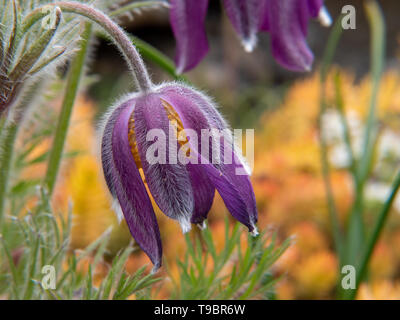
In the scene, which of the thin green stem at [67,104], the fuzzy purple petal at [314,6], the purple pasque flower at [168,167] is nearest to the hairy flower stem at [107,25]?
the purple pasque flower at [168,167]

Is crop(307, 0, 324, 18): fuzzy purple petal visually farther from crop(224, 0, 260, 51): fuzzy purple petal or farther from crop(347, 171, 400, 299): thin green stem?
crop(347, 171, 400, 299): thin green stem

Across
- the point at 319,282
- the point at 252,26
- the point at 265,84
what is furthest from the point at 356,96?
the point at 252,26

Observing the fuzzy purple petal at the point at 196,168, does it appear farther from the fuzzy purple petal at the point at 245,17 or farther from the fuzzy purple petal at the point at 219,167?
the fuzzy purple petal at the point at 245,17

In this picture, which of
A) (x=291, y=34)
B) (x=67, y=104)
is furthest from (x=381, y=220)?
(x=67, y=104)

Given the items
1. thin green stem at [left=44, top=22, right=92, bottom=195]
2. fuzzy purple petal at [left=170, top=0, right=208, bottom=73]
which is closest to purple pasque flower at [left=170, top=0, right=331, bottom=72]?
fuzzy purple petal at [left=170, top=0, right=208, bottom=73]

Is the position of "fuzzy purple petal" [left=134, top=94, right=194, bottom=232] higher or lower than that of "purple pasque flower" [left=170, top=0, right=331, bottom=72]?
lower

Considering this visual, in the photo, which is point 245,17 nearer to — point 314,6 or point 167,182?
point 314,6

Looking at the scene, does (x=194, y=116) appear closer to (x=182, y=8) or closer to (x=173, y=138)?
(x=173, y=138)
